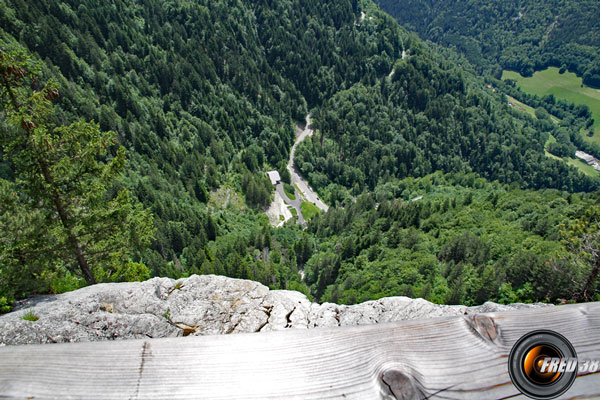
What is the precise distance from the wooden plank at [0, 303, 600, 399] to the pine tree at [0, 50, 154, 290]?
39.5 feet

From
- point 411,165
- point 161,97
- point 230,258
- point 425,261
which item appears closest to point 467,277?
point 425,261

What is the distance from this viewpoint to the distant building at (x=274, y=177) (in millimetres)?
114044

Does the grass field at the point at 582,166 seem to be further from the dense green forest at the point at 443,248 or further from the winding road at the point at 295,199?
the winding road at the point at 295,199

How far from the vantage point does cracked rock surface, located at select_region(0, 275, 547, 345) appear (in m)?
6.17

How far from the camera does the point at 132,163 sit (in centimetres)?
8850

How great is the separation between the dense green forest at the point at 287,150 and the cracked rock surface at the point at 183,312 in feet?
8.76

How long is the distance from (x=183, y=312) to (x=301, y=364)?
6.60m

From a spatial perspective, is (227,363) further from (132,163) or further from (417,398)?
(132,163)

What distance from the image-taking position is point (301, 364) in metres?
2.01

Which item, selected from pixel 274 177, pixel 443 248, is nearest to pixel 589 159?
pixel 443 248

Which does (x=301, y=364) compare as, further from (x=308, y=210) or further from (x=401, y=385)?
(x=308, y=210)

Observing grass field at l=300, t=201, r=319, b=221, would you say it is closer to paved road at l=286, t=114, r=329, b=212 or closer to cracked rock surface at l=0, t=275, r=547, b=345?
paved road at l=286, t=114, r=329, b=212

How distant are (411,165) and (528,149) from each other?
69616 mm

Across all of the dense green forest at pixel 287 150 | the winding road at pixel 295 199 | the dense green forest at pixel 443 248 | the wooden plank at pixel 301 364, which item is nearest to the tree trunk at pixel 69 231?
the dense green forest at pixel 287 150
